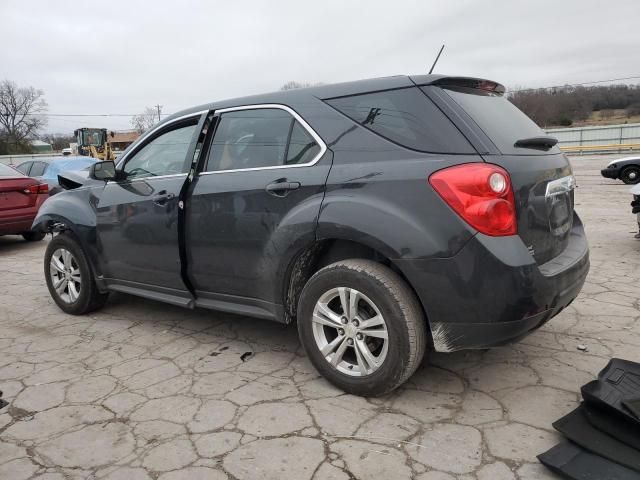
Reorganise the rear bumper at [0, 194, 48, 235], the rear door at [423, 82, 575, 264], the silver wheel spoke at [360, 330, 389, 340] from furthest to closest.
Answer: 1. the rear bumper at [0, 194, 48, 235]
2. the silver wheel spoke at [360, 330, 389, 340]
3. the rear door at [423, 82, 575, 264]

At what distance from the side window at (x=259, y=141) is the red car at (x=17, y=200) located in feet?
19.0

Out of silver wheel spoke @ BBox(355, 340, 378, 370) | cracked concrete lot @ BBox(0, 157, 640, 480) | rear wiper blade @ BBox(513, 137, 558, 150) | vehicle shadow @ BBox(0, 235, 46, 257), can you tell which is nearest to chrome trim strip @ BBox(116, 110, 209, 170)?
cracked concrete lot @ BBox(0, 157, 640, 480)

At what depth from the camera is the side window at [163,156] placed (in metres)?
3.70

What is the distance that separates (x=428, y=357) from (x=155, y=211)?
7.27 ft

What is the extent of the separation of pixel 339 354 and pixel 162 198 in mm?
1763

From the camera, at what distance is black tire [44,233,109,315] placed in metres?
4.38

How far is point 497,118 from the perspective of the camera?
9.45 feet

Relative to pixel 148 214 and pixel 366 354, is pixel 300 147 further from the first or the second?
pixel 148 214

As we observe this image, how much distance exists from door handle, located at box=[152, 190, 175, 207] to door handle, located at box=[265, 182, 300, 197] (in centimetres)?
91

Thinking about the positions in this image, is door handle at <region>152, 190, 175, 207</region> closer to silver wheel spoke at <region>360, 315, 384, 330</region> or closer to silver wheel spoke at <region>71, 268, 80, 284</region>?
silver wheel spoke at <region>71, 268, 80, 284</region>

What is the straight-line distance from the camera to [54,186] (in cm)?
A: 1071

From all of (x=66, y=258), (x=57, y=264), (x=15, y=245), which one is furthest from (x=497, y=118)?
(x=15, y=245)

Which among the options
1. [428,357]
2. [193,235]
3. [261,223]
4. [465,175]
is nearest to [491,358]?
[428,357]

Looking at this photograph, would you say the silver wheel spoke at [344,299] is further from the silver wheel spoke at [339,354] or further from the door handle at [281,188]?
the door handle at [281,188]
